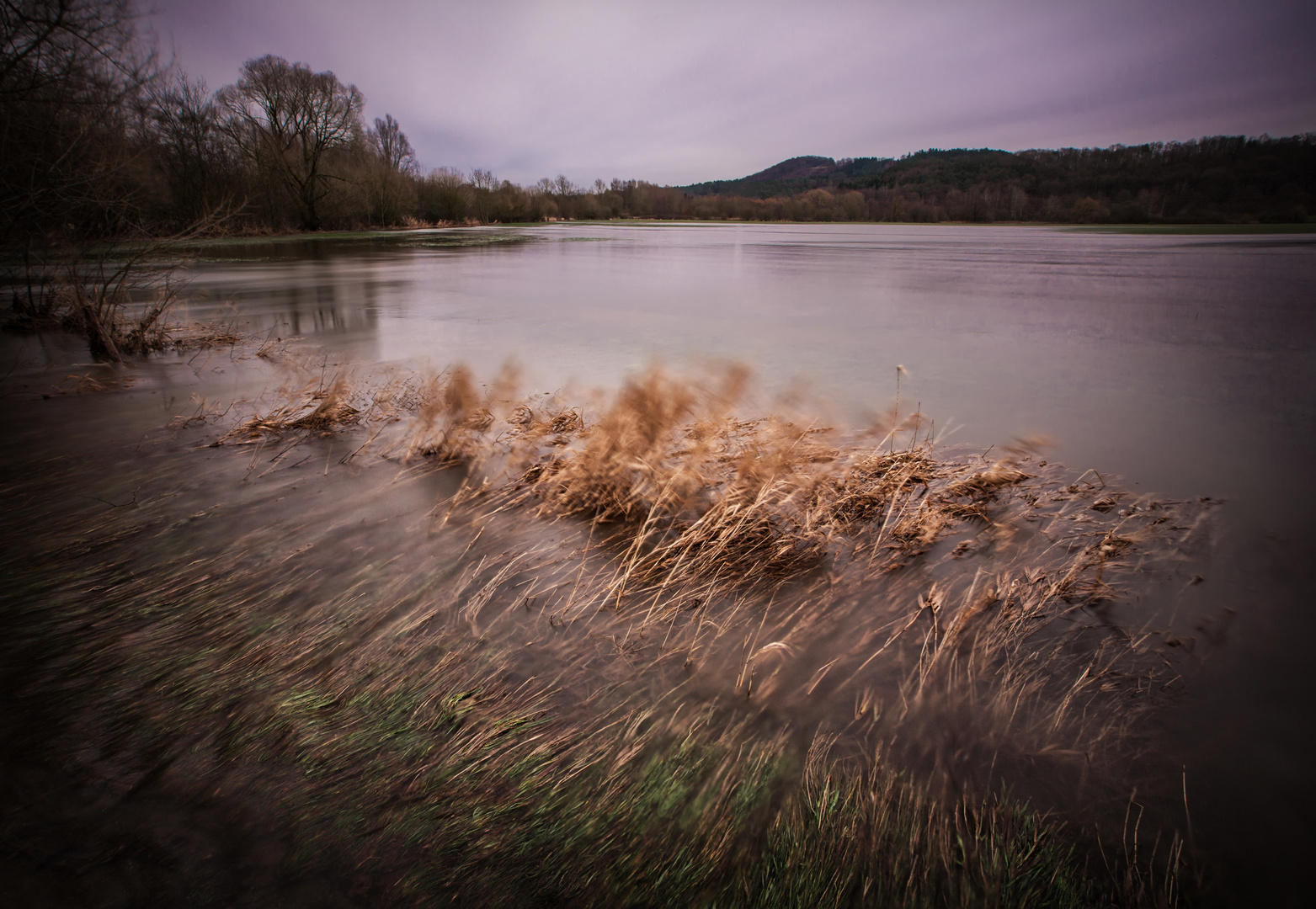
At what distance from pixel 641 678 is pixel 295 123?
199 feet

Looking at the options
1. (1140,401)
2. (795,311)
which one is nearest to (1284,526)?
(1140,401)

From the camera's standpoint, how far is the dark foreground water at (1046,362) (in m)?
2.62

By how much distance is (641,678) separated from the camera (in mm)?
2785

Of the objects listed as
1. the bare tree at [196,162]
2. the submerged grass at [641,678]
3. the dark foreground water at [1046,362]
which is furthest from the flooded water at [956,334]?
the bare tree at [196,162]

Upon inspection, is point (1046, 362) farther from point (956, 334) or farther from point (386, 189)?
point (386, 189)

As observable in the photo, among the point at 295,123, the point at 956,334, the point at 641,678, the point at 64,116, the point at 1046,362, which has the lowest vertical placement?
the point at 641,678

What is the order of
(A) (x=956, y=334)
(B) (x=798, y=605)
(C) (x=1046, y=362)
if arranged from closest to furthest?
1. (B) (x=798, y=605)
2. (C) (x=1046, y=362)
3. (A) (x=956, y=334)

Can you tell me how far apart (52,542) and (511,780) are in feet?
12.5

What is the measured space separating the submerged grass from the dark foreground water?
408mm

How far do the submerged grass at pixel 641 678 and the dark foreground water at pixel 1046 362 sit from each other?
408 mm

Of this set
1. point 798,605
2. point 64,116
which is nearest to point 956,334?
point 798,605

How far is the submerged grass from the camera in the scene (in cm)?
201

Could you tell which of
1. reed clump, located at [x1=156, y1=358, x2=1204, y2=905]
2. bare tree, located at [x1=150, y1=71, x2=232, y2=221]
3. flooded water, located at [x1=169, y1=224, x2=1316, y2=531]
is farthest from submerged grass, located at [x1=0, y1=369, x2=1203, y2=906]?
bare tree, located at [x1=150, y1=71, x2=232, y2=221]

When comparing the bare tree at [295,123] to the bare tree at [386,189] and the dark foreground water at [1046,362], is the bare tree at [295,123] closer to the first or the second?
the bare tree at [386,189]
